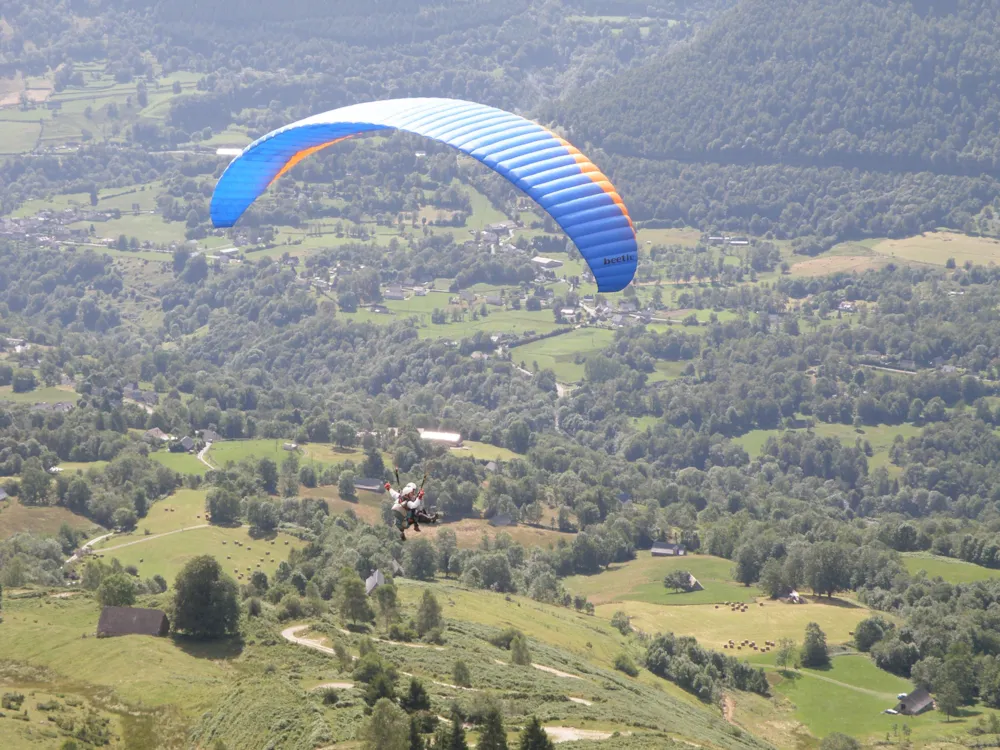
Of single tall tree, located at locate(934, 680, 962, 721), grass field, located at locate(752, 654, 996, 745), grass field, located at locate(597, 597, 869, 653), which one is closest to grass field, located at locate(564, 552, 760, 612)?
grass field, located at locate(597, 597, 869, 653)

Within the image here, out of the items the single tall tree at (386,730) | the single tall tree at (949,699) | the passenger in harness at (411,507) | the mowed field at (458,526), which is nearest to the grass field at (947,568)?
the single tall tree at (949,699)

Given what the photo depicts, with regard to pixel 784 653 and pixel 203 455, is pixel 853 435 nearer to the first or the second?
pixel 203 455

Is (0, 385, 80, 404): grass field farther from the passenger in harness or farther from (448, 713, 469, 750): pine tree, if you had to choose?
the passenger in harness

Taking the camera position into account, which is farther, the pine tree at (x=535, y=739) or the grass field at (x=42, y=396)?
the grass field at (x=42, y=396)

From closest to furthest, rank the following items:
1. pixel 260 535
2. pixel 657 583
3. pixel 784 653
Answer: pixel 784 653 → pixel 260 535 → pixel 657 583

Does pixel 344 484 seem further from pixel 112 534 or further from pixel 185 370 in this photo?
pixel 185 370

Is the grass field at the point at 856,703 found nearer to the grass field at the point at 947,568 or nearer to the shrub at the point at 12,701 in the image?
the grass field at the point at 947,568

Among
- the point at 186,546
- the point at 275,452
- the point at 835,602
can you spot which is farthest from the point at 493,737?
the point at 275,452
